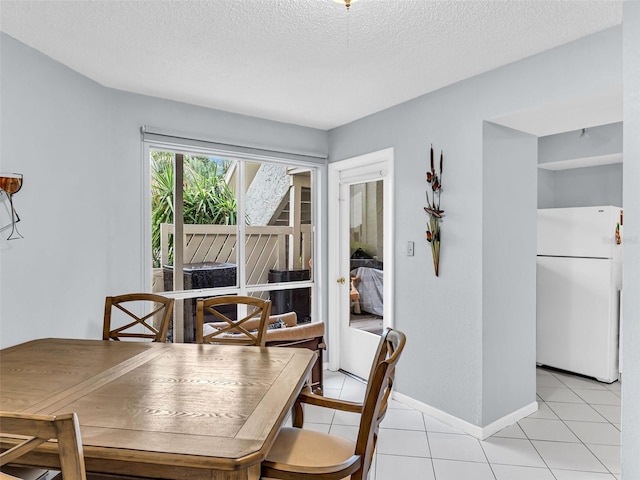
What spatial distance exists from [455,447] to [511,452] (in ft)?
1.10

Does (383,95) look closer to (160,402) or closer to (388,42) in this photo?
(388,42)

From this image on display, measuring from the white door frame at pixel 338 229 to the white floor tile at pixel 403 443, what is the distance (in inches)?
34.5

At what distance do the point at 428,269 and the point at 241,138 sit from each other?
194 centimetres

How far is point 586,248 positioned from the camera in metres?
3.79

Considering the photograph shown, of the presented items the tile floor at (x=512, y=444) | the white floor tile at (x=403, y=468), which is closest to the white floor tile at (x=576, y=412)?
the tile floor at (x=512, y=444)

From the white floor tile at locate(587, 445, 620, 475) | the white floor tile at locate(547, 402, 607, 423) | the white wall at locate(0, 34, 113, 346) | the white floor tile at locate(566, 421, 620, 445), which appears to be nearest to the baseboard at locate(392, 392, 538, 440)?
the white floor tile at locate(547, 402, 607, 423)

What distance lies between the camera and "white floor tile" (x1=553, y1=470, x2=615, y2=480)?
224cm

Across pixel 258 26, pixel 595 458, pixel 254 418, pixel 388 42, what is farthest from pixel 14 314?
pixel 595 458

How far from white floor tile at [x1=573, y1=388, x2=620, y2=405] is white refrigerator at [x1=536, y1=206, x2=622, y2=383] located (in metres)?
0.25

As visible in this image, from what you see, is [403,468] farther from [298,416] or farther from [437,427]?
[298,416]

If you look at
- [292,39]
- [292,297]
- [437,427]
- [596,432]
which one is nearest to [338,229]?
[292,297]

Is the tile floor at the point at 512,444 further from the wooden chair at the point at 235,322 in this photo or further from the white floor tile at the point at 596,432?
the wooden chair at the point at 235,322

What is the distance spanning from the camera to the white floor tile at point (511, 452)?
2.43 metres

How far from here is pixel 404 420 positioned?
300cm
